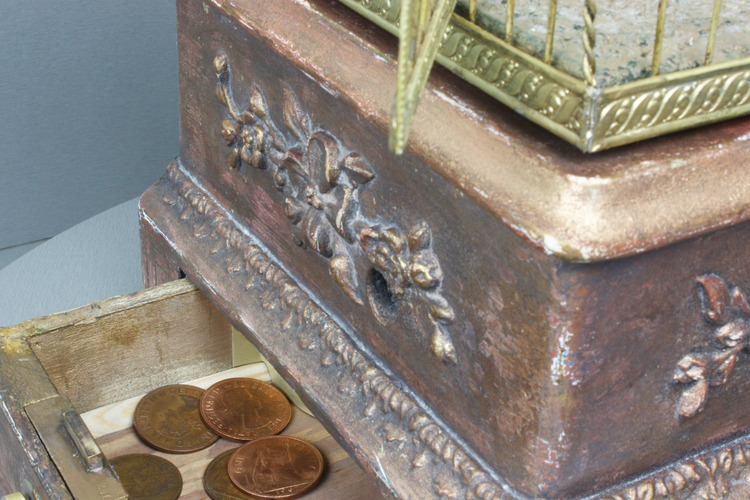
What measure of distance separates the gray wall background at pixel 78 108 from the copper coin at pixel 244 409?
1189 mm

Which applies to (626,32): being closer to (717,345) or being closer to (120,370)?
(717,345)

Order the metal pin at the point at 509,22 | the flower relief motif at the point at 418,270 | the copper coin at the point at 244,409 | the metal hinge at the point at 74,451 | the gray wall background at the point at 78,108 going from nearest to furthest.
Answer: the metal pin at the point at 509,22
the flower relief motif at the point at 418,270
the metal hinge at the point at 74,451
the copper coin at the point at 244,409
the gray wall background at the point at 78,108

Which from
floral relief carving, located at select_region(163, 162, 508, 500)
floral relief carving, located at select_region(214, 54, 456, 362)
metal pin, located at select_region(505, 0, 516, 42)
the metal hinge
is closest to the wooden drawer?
the metal hinge

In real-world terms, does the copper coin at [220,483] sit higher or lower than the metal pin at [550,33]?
lower

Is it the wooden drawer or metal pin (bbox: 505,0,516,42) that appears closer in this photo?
metal pin (bbox: 505,0,516,42)

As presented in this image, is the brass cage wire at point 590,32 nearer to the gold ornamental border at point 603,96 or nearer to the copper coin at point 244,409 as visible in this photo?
the gold ornamental border at point 603,96

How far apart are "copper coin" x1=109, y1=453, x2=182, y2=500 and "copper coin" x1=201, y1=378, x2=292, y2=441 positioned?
0.10 m

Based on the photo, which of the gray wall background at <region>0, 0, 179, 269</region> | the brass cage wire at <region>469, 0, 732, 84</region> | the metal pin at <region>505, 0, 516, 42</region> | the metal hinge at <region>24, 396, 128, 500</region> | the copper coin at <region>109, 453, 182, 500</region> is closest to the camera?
the brass cage wire at <region>469, 0, 732, 84</region>

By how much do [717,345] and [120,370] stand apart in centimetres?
92

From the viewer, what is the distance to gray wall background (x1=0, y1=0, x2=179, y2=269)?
2.49 metres

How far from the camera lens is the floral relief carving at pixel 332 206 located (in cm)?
107

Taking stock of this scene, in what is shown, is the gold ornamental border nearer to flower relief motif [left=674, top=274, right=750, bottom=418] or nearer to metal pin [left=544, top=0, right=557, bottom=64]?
metal pin [left=544, top=0, right=557, bottom=64]

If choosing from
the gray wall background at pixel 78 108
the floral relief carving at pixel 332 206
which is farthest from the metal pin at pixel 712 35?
the gray wall background at pixel 78 108

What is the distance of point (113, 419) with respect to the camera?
158 cm
